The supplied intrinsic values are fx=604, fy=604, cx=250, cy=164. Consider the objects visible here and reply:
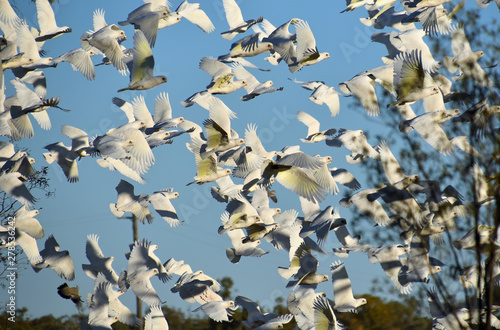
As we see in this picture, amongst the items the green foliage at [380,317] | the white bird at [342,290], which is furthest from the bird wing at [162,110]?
the green foliage at [380,317]

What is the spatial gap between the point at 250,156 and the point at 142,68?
190 centimetres

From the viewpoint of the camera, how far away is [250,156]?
845 cm

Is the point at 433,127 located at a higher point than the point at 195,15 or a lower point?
lower

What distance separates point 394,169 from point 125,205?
4028 mm

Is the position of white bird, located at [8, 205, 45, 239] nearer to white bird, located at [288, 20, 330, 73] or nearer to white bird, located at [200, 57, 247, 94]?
white bird, located at [200, 57, 247, 94]

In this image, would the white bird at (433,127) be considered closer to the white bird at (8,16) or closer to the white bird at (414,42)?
the white bird at (414,42)

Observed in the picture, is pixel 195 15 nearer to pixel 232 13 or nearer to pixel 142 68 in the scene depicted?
pixel 232 13

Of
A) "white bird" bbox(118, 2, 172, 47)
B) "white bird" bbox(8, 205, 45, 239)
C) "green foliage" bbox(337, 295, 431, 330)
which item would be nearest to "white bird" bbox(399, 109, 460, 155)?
"white bird" bbox(118, 2, 172, 47)

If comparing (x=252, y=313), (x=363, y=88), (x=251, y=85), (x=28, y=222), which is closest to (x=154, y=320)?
(x=252, y=313)

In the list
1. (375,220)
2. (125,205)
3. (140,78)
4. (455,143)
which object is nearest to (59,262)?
(125,205)

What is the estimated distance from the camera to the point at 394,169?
7.33 metres

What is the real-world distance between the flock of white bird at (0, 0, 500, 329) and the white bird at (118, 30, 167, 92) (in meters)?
0.01

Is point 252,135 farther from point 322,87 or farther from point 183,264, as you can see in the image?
point 183,264

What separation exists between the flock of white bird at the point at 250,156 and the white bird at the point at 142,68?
1 centimetres
